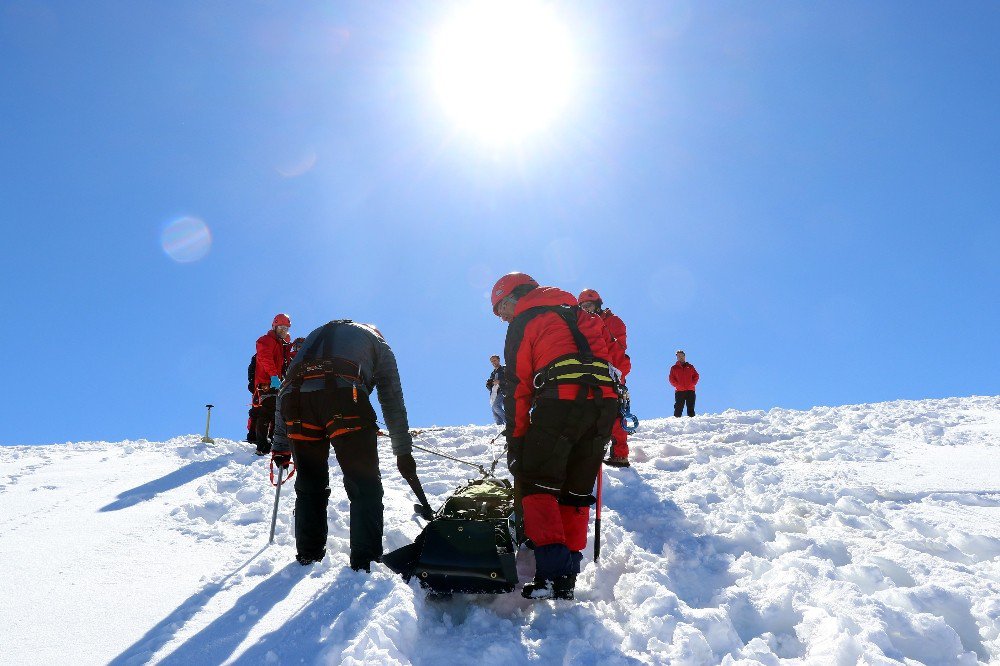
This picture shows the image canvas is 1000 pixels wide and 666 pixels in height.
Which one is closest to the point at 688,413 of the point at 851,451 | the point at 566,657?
the point at 851,451

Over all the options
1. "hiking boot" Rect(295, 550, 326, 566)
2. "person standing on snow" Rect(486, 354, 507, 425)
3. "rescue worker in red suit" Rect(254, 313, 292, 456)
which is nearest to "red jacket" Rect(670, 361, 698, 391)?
"person standing on snow" Rect(486, 354, 507, 425)

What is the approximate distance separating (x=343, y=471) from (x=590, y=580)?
1.92 meters

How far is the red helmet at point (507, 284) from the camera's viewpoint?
429 cm

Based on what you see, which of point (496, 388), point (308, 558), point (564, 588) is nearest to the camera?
point (564, 588)

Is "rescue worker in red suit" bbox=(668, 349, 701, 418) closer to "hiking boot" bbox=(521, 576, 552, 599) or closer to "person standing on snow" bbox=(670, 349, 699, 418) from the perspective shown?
"person standing on snow" bbox=(670, 349, 699, 418)

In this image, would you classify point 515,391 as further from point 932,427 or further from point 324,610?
point 932,427

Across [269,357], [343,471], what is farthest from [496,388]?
[343,471]

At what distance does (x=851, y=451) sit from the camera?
7848 millimetres

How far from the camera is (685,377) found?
16359 mm

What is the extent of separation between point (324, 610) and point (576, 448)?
6.17 feet

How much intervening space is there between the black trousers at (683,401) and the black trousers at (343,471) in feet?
46.6

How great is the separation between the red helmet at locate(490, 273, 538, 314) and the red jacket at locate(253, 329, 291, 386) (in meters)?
6.54

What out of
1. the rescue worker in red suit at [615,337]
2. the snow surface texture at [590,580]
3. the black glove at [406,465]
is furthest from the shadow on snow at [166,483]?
the rescue worker in red suit at [615,337]

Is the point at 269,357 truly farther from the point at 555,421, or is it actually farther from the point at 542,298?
the point at 555,421
